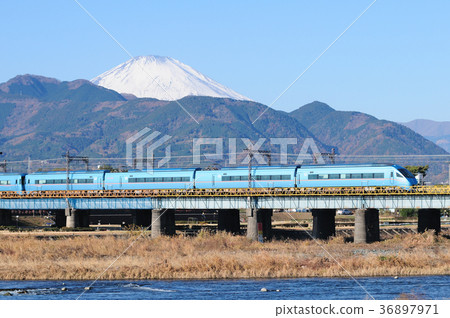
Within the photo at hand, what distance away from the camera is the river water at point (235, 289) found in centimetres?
5091

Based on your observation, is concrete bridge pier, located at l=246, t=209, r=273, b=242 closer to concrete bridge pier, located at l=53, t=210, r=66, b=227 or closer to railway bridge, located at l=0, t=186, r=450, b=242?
railway bridge, located at l=0, t=186, r=450, b=242

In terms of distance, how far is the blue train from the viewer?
301 ft

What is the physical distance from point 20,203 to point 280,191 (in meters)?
41.4

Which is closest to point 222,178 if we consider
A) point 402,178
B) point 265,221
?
point 265,221

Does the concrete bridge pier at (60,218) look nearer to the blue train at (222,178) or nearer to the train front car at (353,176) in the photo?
the blue train at (222,178)

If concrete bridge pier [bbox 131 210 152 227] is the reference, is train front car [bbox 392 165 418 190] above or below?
above

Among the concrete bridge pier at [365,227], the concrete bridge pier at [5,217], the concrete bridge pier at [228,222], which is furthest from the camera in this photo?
the concrete bridge pier at [5,217]

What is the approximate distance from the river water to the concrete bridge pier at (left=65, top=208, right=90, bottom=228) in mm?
48407

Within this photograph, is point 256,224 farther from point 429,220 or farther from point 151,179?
point 429,220

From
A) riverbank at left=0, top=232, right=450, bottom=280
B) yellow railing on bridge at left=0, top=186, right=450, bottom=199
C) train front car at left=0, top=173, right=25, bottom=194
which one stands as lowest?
riverbank at left=0, top=232, right=450, bottom=280

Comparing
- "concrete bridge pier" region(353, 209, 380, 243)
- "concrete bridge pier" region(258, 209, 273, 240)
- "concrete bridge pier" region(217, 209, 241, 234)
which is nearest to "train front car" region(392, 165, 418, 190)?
"concrete bridge pier" region(353, 209, 380, 243)

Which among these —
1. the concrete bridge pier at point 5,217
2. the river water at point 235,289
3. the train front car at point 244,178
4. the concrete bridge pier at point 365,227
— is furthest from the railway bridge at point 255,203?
the river water at point 235,289

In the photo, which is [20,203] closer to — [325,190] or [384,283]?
[325,190]
